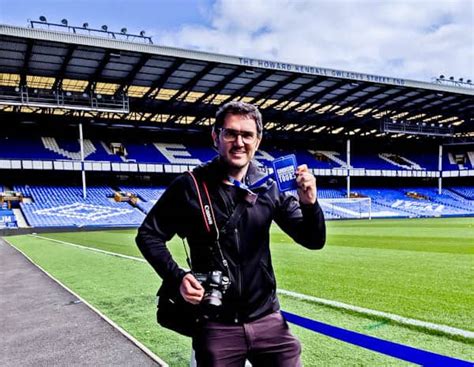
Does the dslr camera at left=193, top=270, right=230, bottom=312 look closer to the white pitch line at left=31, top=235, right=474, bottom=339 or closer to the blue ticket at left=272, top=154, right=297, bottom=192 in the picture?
the blue ticket at left=272, top=154, right=297, bottom=192

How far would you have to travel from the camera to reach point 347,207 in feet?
127

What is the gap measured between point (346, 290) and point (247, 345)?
4.35m

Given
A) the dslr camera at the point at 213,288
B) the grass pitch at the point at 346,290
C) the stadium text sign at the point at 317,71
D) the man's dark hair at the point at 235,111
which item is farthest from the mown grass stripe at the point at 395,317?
the stadium text sign at the point at 317,71

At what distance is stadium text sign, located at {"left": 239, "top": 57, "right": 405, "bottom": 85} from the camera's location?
1059 inches

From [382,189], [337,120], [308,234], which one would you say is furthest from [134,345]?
[382,189]

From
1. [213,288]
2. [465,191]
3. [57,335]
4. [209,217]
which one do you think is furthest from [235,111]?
[465,191]

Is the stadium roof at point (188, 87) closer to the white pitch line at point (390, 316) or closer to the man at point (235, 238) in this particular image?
the white pitch line at point (390, 316)

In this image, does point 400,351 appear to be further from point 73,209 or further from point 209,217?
point 73,209

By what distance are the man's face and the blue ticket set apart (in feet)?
0.52

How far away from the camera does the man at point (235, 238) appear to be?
1.84 m

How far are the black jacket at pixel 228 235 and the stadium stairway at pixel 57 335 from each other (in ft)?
6.68

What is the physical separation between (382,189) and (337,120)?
1234 cm

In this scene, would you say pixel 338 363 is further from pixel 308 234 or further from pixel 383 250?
pixel 383 250

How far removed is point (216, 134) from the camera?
6.55 ft
